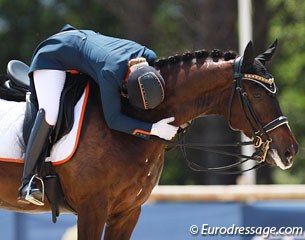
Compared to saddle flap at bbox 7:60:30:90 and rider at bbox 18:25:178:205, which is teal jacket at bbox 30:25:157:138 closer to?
rider at bbox 18:25:178:205

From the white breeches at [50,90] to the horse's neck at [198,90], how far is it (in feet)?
2.47

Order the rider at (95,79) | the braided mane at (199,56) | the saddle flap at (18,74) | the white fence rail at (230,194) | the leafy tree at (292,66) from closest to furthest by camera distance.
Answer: the rider at (95,79)
the braided mane at (199,56)
the saddle flap at (18,74)
the white fence rail at (230,194)
the leafy tree at (292,66)

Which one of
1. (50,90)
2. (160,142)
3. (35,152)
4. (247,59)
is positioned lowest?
A: (35,152)

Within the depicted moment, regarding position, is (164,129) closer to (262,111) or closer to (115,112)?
(115,112)

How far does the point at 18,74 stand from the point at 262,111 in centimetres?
190

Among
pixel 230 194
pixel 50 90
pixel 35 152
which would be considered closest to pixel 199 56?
pixel 50 90

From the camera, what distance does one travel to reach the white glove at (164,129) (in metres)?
5.44

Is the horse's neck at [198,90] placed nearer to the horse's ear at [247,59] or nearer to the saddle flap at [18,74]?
the horse's ear at [247,59]

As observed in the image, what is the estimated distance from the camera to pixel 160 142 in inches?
217

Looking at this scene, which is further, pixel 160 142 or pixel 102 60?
pixel 160 142

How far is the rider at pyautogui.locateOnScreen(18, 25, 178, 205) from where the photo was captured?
5340 millimetres

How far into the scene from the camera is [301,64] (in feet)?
69.1

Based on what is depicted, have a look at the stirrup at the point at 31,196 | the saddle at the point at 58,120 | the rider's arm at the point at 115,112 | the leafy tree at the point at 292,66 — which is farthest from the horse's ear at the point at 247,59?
the leafy tree at the point at 292,66

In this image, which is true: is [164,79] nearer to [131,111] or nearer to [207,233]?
[131,111]
